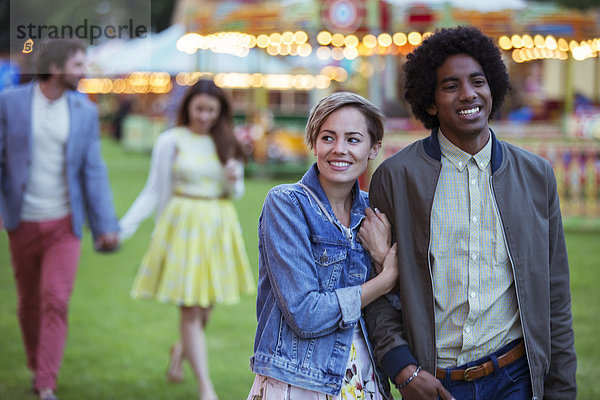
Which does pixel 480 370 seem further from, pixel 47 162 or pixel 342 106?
pixel 47 162

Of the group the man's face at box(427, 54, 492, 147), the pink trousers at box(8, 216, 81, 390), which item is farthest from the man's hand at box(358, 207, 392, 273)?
the pink trousers at box(8, 216, 81, 390)

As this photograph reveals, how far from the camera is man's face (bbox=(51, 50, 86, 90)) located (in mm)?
4816

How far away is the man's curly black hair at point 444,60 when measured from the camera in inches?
105

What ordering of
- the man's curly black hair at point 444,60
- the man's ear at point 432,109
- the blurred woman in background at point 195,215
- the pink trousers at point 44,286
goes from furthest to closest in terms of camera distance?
1. the blurred woman in background at point 195,215
2. the pink trousers at point 44,286
3. the man's ear at point 432,109
4. the man's curly black hair at point 444,60

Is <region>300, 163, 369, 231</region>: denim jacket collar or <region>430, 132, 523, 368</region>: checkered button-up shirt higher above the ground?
<region>300, 163, 369, 231</region>: denim jacket collar

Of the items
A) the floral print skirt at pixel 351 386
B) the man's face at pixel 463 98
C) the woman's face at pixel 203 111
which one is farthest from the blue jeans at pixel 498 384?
the woman's face at pixel 203 111

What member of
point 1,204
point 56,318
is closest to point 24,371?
point 56,318

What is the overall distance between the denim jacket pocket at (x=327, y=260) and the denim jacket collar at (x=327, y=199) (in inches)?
Result: 3.9

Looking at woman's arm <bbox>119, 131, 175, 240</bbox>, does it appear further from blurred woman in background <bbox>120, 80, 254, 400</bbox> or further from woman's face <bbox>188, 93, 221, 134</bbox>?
woman's face <bbox>188, 93, 221, 134</bbox>

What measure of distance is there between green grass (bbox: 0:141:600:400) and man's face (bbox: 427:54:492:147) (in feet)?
9.77

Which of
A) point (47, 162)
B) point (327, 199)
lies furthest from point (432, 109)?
point (47, 162)

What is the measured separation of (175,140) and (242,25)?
422 inches

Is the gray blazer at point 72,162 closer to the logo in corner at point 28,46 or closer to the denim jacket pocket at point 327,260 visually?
the logo in corner at point 28,46

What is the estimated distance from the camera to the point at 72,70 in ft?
15.9
